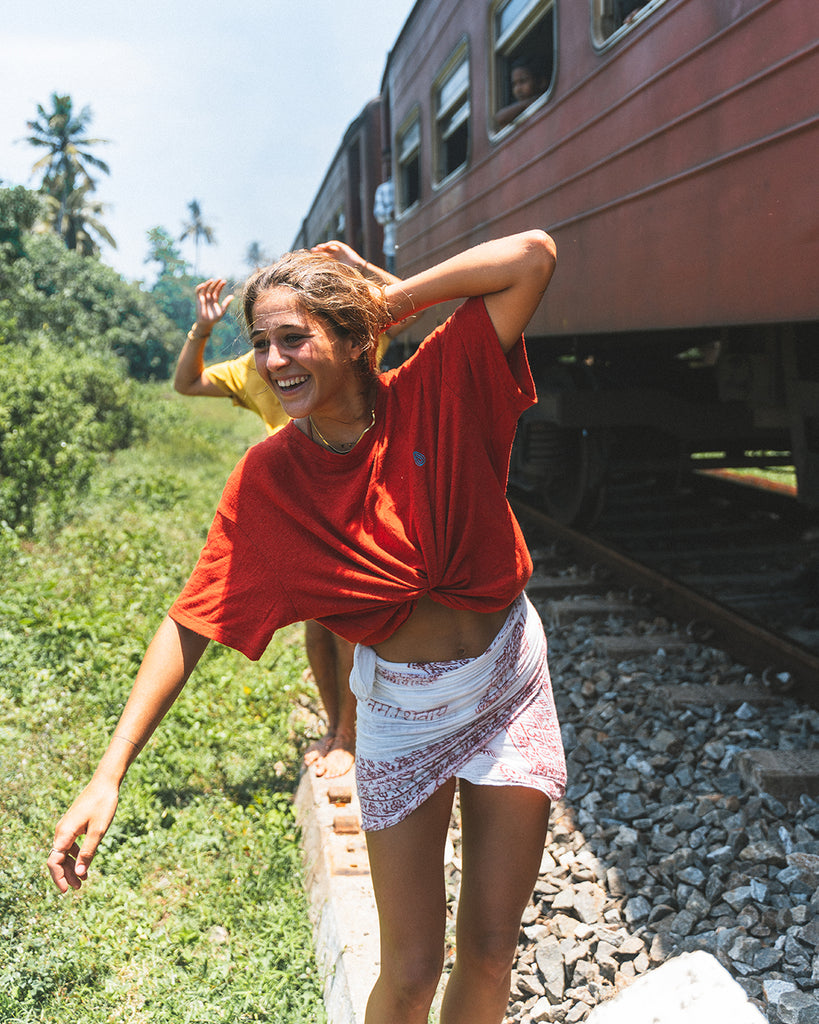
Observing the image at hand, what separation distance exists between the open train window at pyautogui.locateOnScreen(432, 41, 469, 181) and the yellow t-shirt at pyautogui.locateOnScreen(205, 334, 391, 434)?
4150 mm

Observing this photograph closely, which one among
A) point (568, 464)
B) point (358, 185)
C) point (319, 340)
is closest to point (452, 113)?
point (568, 464)

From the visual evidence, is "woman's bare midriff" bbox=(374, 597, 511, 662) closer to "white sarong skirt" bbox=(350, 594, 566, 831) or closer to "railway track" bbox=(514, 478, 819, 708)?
"white sarong skirt" bbox=(350, 594, 566, 831)

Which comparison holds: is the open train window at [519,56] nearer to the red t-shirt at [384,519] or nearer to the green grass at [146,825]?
the green grass at [146,825]

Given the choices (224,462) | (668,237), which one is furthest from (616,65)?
(224,462)

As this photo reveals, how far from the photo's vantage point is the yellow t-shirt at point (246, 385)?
374cm

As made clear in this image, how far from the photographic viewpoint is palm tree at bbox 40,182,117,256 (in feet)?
173

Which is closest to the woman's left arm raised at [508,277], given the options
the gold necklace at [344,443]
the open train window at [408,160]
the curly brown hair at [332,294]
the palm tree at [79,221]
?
the curly brown hair at [332,294]

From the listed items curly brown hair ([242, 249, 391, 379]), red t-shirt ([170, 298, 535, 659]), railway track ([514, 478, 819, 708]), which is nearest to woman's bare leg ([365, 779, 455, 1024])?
red t-shirt ([170, 298, 535, 659])

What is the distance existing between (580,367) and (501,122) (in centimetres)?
187

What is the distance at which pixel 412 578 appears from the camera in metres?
1.98

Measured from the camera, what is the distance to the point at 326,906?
306cm

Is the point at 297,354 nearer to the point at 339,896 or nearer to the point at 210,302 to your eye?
the point at 210,302

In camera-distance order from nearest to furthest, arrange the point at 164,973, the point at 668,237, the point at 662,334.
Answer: the point at 164,973
the point at 668,237
the point at 662,334

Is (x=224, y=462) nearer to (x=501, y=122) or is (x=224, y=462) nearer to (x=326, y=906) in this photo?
(x=501, y=122)
